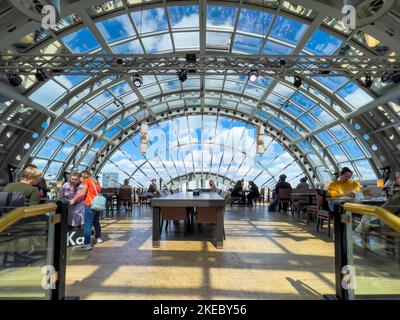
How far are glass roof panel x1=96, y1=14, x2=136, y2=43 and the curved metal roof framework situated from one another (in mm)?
35

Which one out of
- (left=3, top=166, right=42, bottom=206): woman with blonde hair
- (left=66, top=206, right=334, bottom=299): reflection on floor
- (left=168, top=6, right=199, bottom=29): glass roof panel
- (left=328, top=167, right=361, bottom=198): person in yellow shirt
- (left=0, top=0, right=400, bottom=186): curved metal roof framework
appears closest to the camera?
(left=66, top=206, right=334, bottom=299): reflection on floor

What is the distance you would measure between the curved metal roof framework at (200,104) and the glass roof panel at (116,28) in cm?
3

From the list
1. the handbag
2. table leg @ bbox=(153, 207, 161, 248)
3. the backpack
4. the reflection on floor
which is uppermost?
the backpack

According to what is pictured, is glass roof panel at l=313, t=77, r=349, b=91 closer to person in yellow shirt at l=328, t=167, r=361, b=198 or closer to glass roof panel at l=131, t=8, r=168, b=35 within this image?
glass roof panel at l=131, t=8, r=168, b=35

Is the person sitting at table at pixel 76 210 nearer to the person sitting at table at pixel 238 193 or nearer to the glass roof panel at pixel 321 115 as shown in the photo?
the person sitting at table at pixel 238 193

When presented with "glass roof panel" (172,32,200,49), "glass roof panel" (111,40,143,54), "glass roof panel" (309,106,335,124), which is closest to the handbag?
"glass roof panel" (111,40,143,54)

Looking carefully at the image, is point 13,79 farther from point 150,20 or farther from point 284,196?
point 284,196

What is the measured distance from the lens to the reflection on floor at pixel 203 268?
2541mm

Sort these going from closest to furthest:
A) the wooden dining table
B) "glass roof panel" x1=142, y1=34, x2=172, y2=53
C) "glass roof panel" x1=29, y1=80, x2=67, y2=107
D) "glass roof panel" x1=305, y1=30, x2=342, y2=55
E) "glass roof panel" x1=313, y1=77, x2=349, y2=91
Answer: the wooden dining table
"glass roof panel" x1=305, y1=30, x2=342, y2=55
"glass roof panel" x1=142, y1=34, x2=172, y2=53
"glass roof panel" x1=29, y1=80, x2=67, y2=107
"glass roof panel" x1=313, y1=77, x2=349, y2=91

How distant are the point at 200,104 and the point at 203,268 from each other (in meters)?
15.0

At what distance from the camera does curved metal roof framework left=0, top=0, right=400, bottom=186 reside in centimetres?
791

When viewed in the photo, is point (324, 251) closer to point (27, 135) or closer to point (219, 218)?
point (219, 218)

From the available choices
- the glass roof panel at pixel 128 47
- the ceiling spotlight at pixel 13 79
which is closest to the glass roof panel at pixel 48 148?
the ceiling spotlight at pixel 13 79

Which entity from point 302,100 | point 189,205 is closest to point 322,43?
point 302,100
